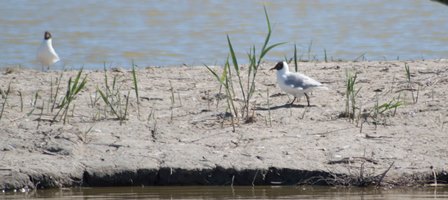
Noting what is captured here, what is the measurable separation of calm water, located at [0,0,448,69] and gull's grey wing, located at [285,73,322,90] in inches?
181

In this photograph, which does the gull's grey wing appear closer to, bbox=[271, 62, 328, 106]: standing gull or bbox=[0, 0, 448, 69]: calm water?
bbox=[271, 62, 328, 106]: standing gull

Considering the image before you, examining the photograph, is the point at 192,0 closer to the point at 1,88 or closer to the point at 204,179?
the point at 1,88

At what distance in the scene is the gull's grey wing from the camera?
970cm

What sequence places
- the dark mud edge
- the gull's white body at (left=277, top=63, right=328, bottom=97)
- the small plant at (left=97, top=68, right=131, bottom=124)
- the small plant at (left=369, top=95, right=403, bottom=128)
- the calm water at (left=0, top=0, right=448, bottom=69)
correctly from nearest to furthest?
the dark mud edge
the small plant at (left=369, top=95, right=403, bottom=128)
the small plant at (left=97, top=68, right=131, bottom=124)
the gull's white body at (left=277, top=63, right=328, bottom=97)
the calm water at (left=0, top=0, right=448, bottom=69)

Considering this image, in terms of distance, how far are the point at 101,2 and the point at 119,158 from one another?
14.0 m

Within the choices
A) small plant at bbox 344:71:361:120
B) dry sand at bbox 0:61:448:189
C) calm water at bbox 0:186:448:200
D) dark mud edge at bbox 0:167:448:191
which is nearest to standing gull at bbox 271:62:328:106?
dry sand at bbox 0:61:448:189

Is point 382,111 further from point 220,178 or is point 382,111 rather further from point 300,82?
point 220,178

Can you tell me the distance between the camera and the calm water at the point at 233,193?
7520 millimetres

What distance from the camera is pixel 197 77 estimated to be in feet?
35.3

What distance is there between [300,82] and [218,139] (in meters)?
1.52

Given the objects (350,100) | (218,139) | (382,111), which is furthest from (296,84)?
(218,139)

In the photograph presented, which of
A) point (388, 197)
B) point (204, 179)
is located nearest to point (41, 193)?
point (204, 179)

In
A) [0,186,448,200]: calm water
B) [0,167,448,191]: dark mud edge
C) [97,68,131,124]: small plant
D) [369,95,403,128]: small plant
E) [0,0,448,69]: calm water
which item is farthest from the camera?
[0,0,448,69]: calm water

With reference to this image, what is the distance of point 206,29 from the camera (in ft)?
61.2
